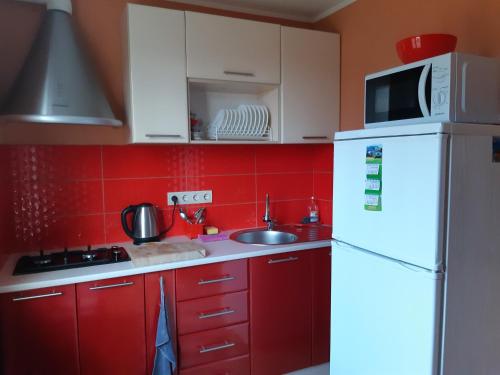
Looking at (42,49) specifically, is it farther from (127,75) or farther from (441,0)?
(441,0)

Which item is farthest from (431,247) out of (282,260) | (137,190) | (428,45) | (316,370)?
(137,190)

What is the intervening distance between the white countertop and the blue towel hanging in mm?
181

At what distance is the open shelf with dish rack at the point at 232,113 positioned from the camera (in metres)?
2.24

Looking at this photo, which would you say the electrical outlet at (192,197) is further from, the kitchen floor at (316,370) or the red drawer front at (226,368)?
the kitchen floor at (316,370)

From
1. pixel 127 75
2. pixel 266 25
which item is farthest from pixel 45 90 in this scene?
pixel 266 25

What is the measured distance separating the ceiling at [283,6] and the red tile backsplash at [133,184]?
34.9 inches

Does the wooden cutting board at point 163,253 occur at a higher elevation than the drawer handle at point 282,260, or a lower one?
higher

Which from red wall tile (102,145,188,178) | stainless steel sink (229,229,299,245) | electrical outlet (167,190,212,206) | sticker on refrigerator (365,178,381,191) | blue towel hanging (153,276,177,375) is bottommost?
blue towel hanging (153,276,177,375)

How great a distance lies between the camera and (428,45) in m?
1.54

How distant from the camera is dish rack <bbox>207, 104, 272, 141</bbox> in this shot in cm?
227

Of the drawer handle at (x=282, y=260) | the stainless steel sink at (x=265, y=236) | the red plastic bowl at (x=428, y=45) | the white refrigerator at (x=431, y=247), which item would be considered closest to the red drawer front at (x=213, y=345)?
the drawer handle at (x=282, y=260)

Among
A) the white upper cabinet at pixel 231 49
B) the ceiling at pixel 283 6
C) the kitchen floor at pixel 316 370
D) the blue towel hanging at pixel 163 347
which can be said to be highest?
the ceiling at pixel 283 6

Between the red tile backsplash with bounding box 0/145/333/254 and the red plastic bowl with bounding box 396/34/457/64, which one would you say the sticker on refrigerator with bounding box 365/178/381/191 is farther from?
the red tile backsplash with bounding box 0/145/333/254

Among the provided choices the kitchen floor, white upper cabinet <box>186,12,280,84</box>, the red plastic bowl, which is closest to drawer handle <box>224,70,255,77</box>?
white upper cabinet <box>186,12,280,84</box>
